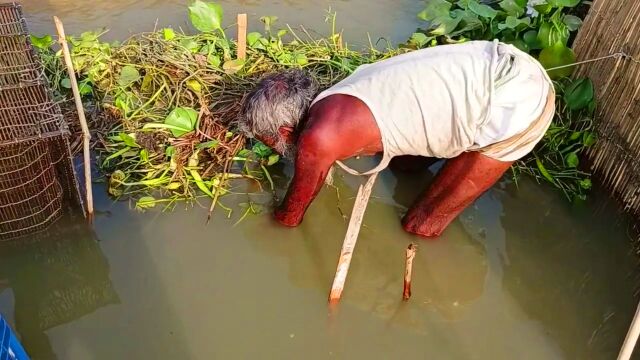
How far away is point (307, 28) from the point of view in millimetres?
5062

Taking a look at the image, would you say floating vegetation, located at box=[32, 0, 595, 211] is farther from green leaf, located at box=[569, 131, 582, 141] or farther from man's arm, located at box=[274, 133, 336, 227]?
man's arm, located at box=[274, 133, 336, 227]

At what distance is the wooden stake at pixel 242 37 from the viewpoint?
376 cm

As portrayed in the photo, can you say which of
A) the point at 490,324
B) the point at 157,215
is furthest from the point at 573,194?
the point at 157,215

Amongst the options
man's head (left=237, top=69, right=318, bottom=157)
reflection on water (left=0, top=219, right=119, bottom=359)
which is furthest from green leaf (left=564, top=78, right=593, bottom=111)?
reflection on water (left=0, top=219, right=119, bottom=359)

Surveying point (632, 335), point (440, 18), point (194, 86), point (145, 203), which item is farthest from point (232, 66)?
point (632, 335)

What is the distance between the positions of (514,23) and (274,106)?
2342mm

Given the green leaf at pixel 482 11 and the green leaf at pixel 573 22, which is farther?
the green leaf at pixel 482 11

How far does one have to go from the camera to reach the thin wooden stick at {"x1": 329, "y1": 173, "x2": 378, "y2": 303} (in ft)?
8.17

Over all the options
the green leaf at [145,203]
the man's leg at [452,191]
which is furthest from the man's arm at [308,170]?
the green leaf at [145,203]

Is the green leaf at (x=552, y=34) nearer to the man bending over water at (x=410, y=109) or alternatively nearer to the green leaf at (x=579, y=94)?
the green leaf at (x=579, y=94)

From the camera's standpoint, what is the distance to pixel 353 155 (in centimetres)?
277

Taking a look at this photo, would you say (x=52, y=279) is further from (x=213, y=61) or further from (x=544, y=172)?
(x=544, y=172)

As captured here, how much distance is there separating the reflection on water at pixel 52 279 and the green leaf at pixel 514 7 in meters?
3.31

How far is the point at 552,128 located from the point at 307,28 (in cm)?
230
